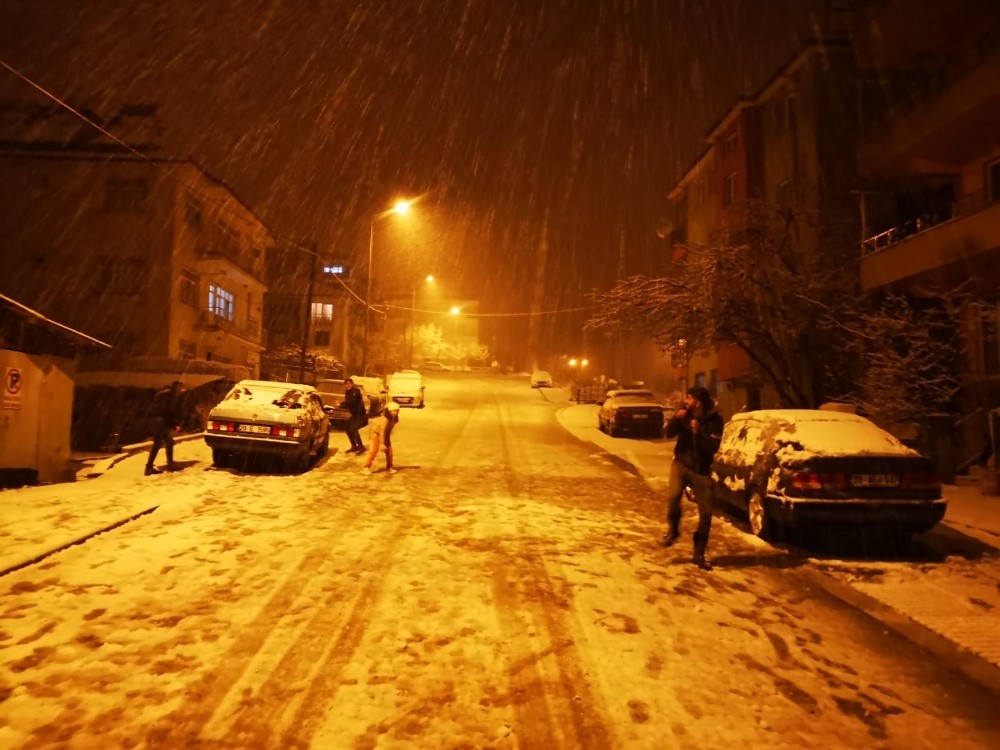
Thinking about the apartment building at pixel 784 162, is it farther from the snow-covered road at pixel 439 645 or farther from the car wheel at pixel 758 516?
the snow-covered road at pixel 439 645

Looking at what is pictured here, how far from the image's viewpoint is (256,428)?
12484 millimetres

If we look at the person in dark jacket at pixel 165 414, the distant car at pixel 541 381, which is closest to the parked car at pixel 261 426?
the person in dark jacket at pixel 165 414

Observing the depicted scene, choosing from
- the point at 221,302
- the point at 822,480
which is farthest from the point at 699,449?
the point at 221,302

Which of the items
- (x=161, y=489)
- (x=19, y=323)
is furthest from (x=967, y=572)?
(x=19, y=323)

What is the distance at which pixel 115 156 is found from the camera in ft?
94.7

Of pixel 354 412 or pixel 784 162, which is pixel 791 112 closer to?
pixel 784 162

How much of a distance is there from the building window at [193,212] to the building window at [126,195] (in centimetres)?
161

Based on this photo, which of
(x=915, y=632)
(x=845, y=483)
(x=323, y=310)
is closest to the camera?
(x=915, y=632)

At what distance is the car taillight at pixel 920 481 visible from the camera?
753 cm

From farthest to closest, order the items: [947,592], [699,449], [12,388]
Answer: [12,388] < [699,449] < [947,592]

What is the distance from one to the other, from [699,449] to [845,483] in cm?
174

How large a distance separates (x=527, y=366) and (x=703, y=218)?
77558mm

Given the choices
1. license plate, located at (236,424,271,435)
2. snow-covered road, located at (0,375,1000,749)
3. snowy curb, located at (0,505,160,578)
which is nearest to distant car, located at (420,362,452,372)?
license plate, located at (236,424,271,435)

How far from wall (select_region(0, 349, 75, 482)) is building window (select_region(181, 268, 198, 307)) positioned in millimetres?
18169
